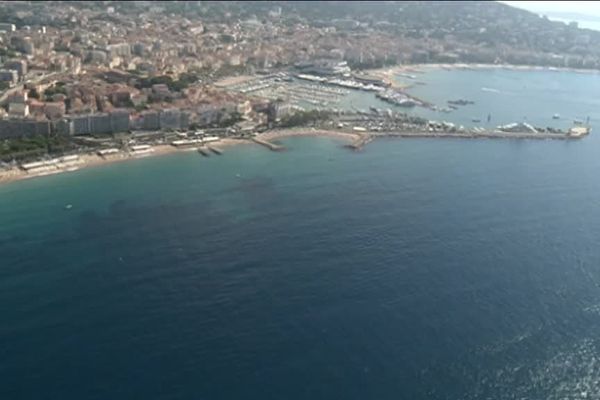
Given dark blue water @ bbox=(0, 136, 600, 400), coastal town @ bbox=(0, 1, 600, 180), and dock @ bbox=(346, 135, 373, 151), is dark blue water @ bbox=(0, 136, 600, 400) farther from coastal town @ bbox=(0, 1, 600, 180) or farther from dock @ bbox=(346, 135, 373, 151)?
coastal town @ bbox=(0, 1, 600, 180)

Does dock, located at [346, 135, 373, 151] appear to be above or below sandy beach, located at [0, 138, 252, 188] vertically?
above

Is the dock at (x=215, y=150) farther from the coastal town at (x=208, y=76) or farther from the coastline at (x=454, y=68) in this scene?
the coastline at (x=454, y=68)

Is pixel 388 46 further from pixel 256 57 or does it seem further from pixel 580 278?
pixel 580 278

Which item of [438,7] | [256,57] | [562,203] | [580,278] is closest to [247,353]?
[580,278]

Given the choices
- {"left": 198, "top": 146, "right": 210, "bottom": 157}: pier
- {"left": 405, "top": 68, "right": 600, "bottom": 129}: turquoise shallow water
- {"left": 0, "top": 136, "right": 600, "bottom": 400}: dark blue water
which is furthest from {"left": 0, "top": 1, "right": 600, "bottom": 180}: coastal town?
{"left": 0, "top": 136, "right": 600, "bottom": 400}: dark blue water

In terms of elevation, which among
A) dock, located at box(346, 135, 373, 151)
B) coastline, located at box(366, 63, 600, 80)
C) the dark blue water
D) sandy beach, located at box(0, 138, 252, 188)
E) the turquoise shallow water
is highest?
coastline, located at box(366, 63, 600, 80)

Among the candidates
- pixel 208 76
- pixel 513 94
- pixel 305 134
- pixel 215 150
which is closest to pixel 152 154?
pixel 215 150
